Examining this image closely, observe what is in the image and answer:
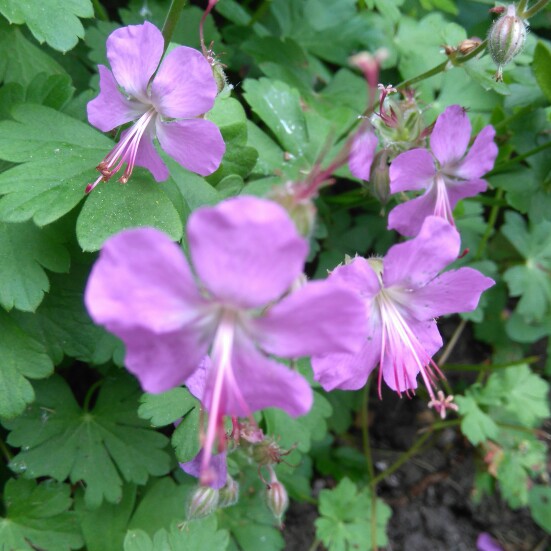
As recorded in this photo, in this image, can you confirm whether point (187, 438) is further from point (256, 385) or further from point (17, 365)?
point (256, 385)

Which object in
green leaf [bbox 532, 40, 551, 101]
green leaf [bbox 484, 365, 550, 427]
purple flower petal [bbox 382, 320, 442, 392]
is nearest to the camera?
purple flower petal [bbox 382, 320, 442, 392]

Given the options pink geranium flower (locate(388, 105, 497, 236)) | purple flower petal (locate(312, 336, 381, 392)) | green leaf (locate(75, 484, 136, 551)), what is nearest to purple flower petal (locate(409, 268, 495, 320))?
purple flower petal (locate(312, 336, 381, 392))

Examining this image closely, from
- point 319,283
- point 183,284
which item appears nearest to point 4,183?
point 183,284

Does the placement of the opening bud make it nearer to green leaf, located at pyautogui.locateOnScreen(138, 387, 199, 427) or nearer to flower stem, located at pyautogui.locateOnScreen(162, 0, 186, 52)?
green leaf, located at pyautogui.locateOnScreen(138, 387, 199, 427)

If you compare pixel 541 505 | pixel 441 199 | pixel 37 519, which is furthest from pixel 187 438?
pixel 541 505

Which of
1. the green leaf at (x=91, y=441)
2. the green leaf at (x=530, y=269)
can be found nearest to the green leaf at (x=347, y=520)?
the green leaf at (x=91, y=441)

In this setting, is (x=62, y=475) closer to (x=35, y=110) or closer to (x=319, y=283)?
(x=35, y=110)
